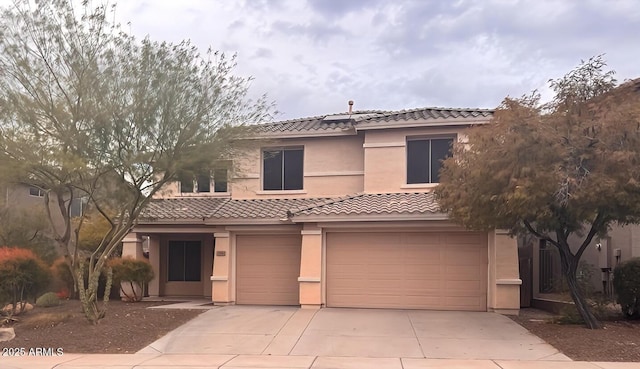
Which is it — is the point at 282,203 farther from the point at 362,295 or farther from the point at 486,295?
the point at 486,295

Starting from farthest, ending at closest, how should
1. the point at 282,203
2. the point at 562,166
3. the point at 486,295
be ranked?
1. the point at 282,203
2. the point at 486,295
3. the point at 562,166

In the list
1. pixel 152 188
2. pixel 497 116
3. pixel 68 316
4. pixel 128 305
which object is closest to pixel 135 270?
pixel 128 305

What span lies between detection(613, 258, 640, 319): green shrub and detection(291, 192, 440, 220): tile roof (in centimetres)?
442

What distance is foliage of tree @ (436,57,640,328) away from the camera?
10.6 meters

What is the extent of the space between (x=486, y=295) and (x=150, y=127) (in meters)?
9.54

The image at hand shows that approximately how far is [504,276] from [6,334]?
11.9 meters

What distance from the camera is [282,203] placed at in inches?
741

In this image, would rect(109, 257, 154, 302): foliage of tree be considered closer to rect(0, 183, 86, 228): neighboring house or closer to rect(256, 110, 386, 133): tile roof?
rect(0, 183, 86, 228): neighboring house

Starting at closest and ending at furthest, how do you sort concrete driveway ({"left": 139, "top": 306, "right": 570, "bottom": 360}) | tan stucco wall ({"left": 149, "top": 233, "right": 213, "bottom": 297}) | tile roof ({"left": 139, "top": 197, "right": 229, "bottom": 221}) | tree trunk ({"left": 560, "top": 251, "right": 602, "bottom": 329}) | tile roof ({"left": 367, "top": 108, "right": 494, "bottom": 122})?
concrete driveway ({"left": 139, "top": 306, "right": 570, "bottom": 360}) < tree trunk ({"left": 560, "top": 251, "right": 602, "bottom": 329}) < tile roof ({"left": 367, "top": 108, "right": 494, "bottom": 122}) < tile roof ({"left": 139, "top": 197, "right": 229, "bottom": 221}) < tan stucco wall ({"left": 149, "top": 233, "right": 213, "bottom": 297})

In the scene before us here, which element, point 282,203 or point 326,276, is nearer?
point 326,276

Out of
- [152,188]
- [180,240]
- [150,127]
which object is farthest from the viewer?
[180,240]

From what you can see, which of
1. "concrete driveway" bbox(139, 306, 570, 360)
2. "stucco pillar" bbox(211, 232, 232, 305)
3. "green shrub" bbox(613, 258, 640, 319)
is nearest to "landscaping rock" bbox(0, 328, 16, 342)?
"concrete driveway" bbox(139, 306, 570, 360)

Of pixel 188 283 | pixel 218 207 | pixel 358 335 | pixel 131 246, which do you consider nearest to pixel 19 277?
pixel 131 246

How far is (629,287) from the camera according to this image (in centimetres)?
1309
